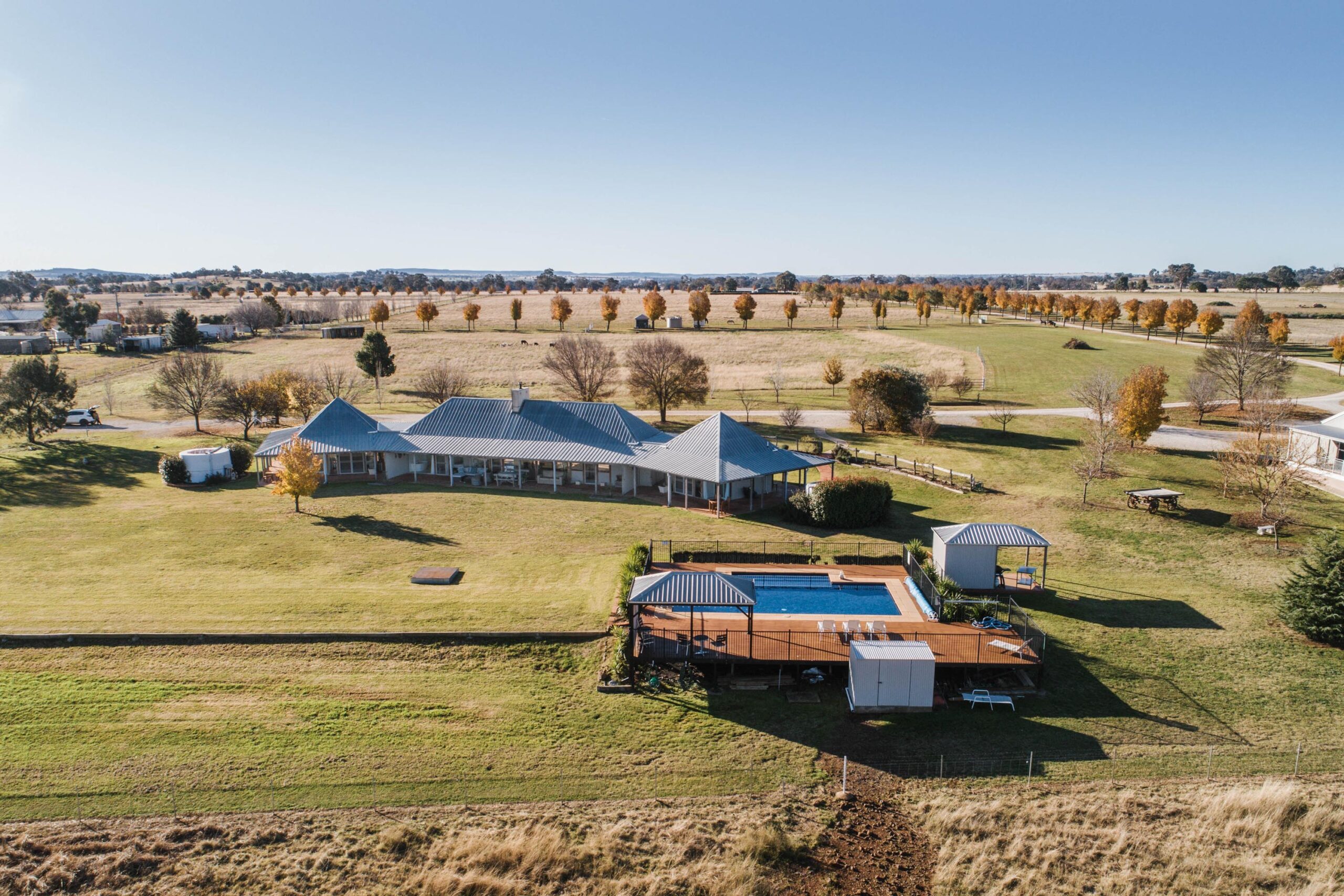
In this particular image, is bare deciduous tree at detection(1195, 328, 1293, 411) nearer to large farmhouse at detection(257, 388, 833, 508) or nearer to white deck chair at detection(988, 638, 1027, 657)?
large farmhouse at detection(257, 388, 833, 508)

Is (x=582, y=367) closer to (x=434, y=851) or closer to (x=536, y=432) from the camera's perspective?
(x=536, y=432)

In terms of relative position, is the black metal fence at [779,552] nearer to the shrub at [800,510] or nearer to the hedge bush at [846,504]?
the hedge bush at [846,504]

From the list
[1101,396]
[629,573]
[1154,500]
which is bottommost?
[629,573]

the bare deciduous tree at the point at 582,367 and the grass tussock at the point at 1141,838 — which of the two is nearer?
the grass tussock at the point at 1141,838

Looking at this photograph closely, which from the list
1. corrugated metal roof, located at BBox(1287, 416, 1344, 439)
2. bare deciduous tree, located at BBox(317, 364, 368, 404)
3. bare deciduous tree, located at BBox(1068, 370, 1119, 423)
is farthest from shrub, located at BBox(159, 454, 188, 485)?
corrugated metal roof, located at BBox(1287, 416, 1344, 439)

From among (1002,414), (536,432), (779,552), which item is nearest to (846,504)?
(779,552)

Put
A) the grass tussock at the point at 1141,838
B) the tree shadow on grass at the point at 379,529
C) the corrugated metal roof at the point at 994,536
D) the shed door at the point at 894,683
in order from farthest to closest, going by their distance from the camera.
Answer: the tree shadow on grass at the point at 379,529
the corrugated metal roof at the point at 994,536
the shed door at the point at 894,683
the grass tussock at the point at 1141,838

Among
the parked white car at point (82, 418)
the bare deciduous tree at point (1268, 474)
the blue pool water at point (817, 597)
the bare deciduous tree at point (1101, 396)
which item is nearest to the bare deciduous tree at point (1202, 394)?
the bare deciduous tree at point (1101, 396)
